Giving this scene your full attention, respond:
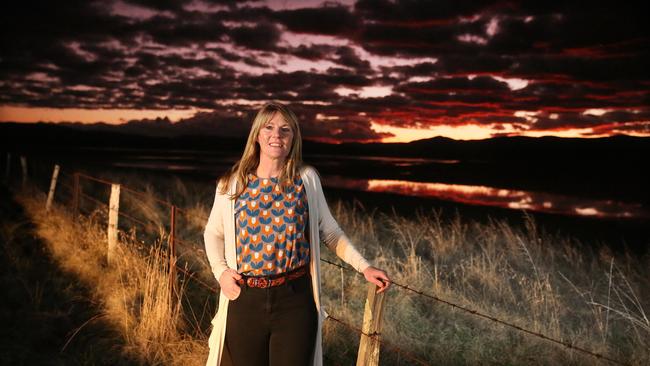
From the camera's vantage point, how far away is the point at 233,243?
8.18 ft

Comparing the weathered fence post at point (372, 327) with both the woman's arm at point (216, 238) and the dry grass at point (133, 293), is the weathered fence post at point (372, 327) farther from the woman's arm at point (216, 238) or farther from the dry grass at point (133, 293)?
the dry grass at point (133, 293)

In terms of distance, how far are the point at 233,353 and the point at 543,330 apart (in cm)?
393

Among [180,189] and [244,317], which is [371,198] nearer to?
[180,189]

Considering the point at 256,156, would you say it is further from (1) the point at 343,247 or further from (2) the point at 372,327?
(2) the point at 372,327

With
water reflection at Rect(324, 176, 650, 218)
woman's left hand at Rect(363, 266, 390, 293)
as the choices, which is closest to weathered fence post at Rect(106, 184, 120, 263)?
woman's left hand at Rect(363, 266, 390, 293)

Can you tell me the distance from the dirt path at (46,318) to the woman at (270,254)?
92.9 inches

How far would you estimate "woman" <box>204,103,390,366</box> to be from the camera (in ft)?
7.93

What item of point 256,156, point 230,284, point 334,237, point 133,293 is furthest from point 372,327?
point 133,293

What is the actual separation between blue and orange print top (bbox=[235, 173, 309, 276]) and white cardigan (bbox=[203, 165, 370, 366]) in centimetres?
3

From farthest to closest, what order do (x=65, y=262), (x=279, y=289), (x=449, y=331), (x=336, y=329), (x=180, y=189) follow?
1. (x=180, y=189)
2. (x=65, y=262)
3. (x=449, y=331)
4. (x=336, y=329)
5. (x=279, y=289)

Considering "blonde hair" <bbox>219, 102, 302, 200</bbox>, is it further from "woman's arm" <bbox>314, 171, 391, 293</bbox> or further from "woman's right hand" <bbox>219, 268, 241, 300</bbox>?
"woman's right hand" <bbox>219, 268, 241, 300</bbox>

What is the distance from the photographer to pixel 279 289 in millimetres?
2410

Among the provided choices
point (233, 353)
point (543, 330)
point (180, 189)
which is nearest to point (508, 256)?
point (543, 330)

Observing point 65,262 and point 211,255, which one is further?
point 65,262
